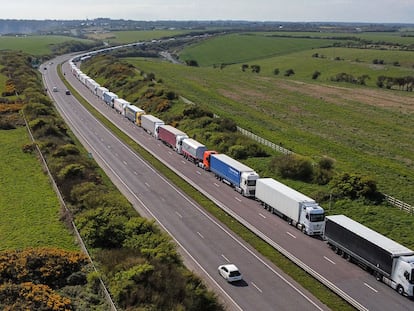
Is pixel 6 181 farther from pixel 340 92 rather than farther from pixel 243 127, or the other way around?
pixel 340 92

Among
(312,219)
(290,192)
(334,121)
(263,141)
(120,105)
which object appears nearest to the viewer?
(312,219)

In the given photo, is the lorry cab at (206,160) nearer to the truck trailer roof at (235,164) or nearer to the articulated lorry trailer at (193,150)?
the articulated lorry trailer at (193,150)

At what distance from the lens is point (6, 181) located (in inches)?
2159

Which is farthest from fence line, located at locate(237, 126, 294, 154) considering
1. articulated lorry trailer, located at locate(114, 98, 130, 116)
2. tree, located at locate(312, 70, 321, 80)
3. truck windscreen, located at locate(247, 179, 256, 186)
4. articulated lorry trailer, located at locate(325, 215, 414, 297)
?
tree, located at locate(312, 70, 321, 80)

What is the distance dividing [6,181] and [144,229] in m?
23.7

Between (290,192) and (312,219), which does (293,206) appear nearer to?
(290,192)

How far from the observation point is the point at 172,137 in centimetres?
7750

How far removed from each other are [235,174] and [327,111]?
56.4 metres

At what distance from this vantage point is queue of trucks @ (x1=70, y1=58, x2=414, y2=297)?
118ft

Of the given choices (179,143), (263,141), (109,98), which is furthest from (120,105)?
(263,141)

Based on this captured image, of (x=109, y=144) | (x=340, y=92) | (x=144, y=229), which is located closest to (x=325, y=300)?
(x=144, y=229)

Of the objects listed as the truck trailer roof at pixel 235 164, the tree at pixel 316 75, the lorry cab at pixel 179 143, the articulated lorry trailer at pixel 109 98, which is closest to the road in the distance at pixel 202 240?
the lorry cab at pixel 179 143

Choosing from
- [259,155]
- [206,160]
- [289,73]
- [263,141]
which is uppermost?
[206,160]

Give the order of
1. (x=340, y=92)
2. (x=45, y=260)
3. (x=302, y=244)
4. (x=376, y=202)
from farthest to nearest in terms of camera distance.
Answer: (x=340, y=92), (x=376, y=202), (x=302, y=244), (x=45, y=260)
